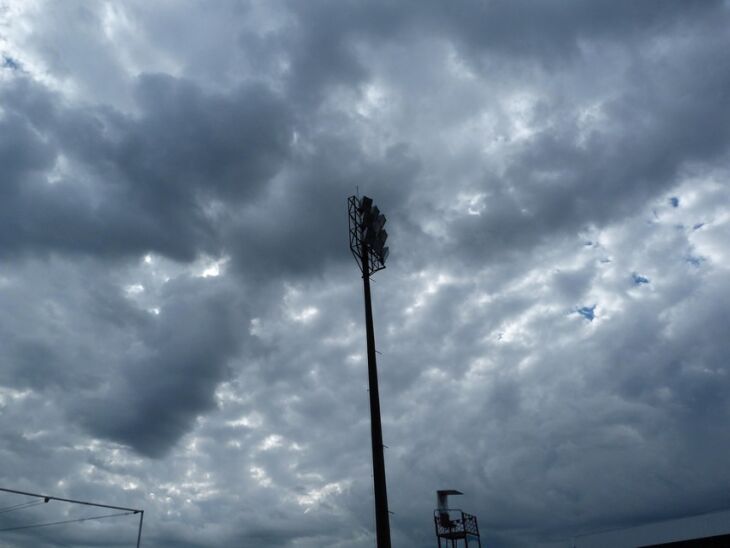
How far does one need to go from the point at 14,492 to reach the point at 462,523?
30.9 m

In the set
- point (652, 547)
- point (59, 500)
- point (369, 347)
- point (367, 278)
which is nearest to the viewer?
point (369, 347)

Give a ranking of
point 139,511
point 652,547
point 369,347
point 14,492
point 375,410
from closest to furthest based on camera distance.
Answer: point 375,410
point 369,347
point 652,547
point 14,492
point 139,511

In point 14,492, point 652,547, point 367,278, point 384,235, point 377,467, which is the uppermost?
point 384,235

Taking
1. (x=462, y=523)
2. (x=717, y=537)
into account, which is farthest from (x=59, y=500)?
(x=717, y=537)

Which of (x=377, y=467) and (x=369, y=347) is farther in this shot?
(x=369, y=347)

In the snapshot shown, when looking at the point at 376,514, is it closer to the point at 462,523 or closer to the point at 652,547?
the point at 652,547

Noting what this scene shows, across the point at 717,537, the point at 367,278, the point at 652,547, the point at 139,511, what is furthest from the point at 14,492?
the point at 717,537

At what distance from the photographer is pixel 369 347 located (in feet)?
64.1

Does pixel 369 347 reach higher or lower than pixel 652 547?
higher

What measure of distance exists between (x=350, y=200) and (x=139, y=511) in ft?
116

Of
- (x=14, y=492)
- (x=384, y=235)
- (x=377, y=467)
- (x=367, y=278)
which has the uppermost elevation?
(x=384, y=235)

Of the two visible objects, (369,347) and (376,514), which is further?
(369,347)

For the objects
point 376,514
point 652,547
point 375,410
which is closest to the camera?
point 376,514

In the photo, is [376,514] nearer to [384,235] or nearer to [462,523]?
[384,235]
